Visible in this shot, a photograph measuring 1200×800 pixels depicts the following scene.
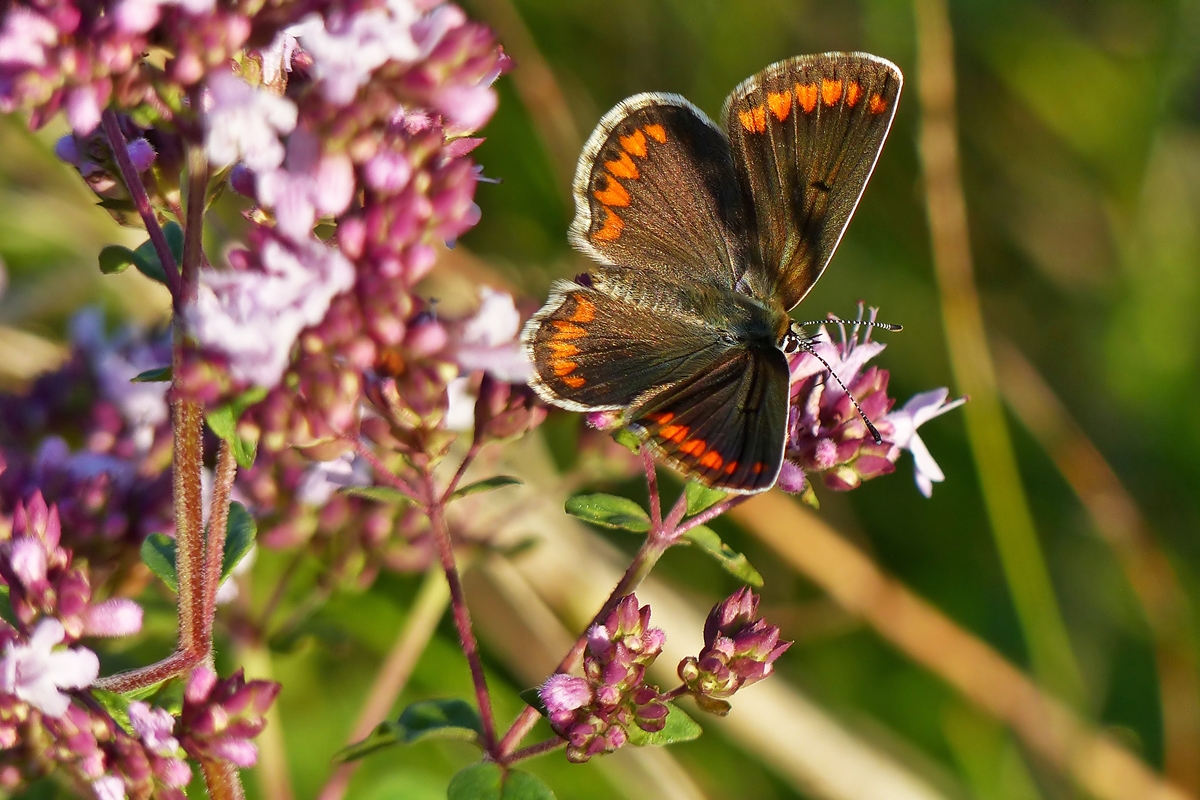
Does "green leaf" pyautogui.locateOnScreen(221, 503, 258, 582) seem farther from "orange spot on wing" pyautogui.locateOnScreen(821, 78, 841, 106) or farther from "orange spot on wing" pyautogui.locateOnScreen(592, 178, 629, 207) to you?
"orange spot on wing" pyautogui.locateOnScreen(821, 78, 841, 106)

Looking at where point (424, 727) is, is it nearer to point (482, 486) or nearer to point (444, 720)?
point (444, 720)

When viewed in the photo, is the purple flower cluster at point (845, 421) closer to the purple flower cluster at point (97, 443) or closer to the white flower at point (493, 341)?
the white flower at point (493, 341)

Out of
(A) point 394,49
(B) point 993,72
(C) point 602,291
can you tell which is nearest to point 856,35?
(B) point 993,72

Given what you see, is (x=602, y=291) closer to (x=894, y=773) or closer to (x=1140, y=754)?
(x=894, y=773)

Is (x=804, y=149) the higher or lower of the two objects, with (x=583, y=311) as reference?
higher

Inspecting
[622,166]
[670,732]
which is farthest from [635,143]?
[670,732]

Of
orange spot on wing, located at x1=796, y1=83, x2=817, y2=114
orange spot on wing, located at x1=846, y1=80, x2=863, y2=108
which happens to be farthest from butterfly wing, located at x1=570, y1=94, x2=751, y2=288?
orange spot on wing, located at x1=846, y1=80, x2=863, y2=108

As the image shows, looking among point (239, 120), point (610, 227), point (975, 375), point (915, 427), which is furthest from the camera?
point (975, 375)

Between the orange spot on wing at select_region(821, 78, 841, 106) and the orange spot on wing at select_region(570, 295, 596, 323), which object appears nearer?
the orange spot on wing at select_region(570, 295, 596, 323)
